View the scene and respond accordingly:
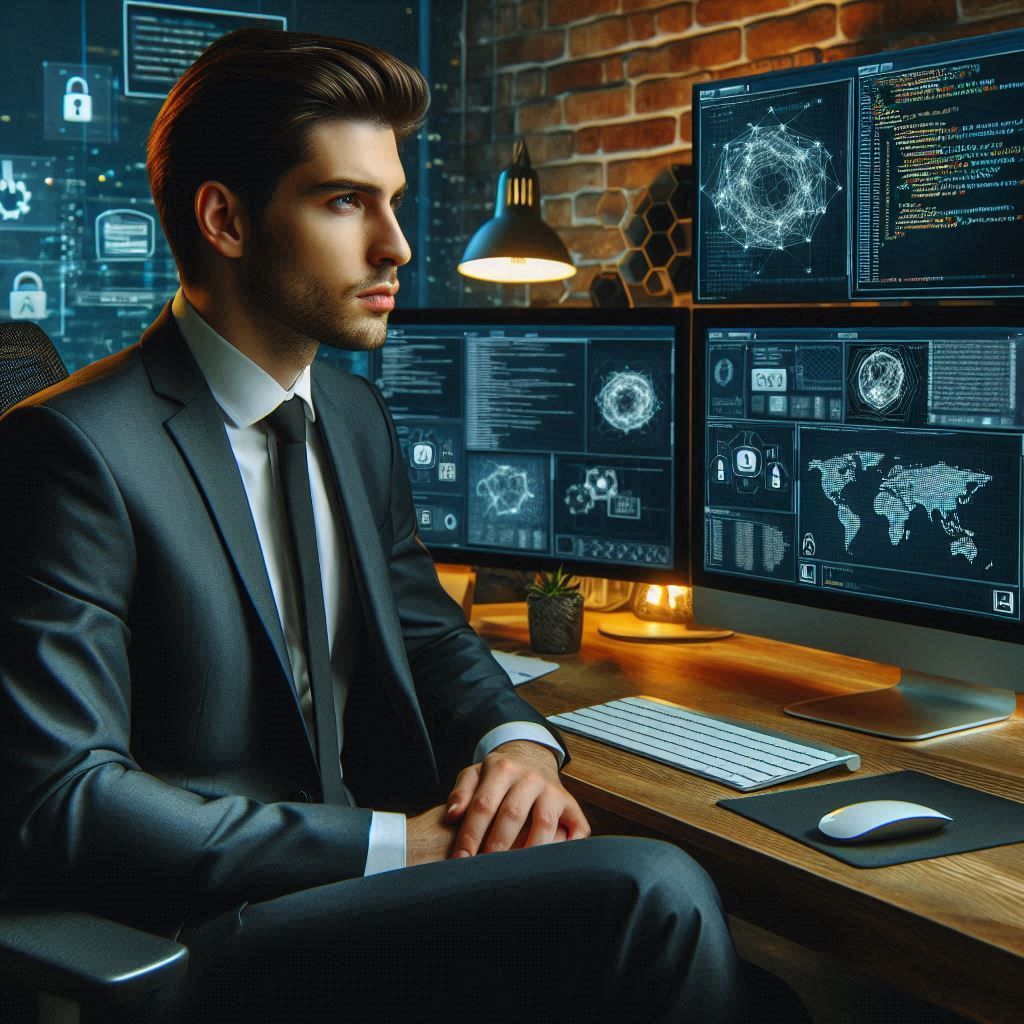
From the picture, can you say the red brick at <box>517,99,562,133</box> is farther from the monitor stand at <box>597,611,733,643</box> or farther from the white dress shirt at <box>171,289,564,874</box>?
the white dress shirt at <box>171,289,564,874</box>

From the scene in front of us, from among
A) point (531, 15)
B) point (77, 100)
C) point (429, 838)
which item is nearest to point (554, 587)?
point (429, 838)

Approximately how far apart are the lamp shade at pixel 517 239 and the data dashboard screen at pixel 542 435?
341mm

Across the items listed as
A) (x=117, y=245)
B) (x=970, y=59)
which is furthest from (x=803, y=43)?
(x=117, y=245)

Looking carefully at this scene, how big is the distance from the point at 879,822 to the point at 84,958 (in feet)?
2.34

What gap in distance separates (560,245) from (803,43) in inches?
22.1

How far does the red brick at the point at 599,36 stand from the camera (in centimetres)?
259

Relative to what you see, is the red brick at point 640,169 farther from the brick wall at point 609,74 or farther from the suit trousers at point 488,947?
the suit trousers at point 488,947

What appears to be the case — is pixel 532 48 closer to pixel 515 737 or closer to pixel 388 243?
pixel 388 243

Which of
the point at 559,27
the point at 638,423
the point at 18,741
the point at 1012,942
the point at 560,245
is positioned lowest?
the point at 1012,942

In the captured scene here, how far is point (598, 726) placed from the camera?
1579mm

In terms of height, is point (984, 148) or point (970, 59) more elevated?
point (970, 59)

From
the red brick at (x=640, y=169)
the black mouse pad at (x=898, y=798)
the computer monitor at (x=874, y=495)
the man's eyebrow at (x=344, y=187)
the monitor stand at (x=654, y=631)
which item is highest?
the red brick at (x=640, y=169)

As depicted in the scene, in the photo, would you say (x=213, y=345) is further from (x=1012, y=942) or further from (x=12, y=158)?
(x=12, y=158)

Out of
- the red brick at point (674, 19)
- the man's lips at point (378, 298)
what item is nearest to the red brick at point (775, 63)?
the red brick at point (674, 19)
